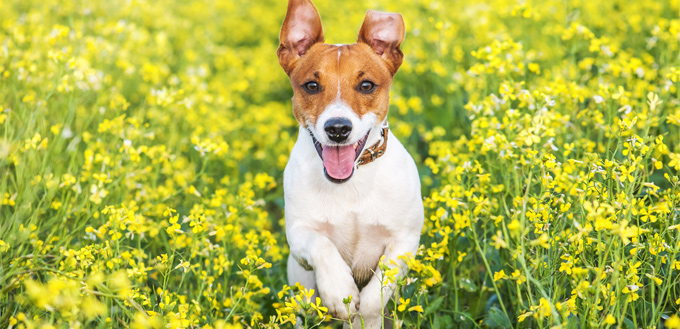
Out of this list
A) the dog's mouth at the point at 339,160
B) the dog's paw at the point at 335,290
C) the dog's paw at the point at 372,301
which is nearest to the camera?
the dog's paw at the point at 335,290

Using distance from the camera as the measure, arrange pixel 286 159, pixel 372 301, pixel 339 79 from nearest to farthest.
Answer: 1. pixel 372 301
2. pixel 339 79
3. pixel 286 159

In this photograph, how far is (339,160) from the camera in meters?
3.31

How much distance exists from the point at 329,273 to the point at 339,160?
0.57 m

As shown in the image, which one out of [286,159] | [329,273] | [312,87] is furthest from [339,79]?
[286,159]

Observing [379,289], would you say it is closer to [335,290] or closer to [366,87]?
[335,290]

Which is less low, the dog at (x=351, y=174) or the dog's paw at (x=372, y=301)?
the dog at (x=351, y=174)

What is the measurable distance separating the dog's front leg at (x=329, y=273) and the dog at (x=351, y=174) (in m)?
0.01

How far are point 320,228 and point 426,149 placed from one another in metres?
2.89

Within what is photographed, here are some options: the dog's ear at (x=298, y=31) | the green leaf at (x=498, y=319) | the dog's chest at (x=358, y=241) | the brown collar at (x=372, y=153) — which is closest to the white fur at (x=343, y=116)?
the brown collar at (x=372, y=153)

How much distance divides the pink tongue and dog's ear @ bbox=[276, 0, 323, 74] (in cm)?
66

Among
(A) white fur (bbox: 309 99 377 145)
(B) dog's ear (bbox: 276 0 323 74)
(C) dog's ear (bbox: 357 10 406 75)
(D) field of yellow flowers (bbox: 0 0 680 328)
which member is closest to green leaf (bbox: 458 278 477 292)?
(D) field of yellow flowers (bbox: 0 0 680 328)

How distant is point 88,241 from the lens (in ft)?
12.5

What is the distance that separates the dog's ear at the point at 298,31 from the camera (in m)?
3.59

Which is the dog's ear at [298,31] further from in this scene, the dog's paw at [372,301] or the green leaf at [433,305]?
the green leaf at [433,305]
